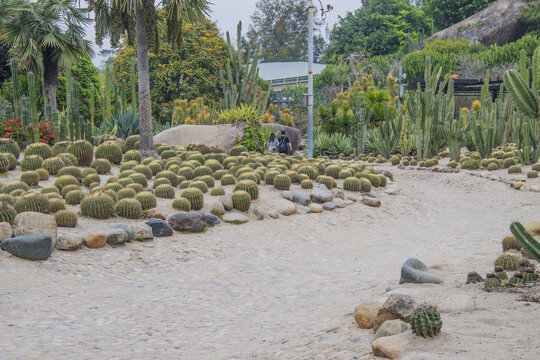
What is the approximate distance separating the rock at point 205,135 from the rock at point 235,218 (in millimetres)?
6468

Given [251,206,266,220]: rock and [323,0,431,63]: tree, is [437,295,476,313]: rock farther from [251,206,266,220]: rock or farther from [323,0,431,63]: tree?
[323,0,431,63]: tree

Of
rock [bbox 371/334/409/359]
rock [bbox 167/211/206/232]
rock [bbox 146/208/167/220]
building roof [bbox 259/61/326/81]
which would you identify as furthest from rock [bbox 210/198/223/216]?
building roof [bbox 259/61/326/81]

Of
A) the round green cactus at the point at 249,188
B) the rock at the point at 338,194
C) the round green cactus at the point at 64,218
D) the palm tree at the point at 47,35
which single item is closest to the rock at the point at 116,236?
the round green cactus at the point at 64,218

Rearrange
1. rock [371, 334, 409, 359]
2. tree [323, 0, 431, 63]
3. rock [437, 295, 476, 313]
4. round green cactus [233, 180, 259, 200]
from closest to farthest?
rock [371, 334, 409, 359] → rock [437, 295, 476, 313] → round green cactus [233, 180, 259, 200] → tree [323, 0, 431, 63]

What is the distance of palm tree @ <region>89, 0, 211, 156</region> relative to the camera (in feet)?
41.2

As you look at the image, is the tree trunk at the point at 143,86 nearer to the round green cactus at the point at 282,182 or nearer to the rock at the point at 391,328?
the round green cactus at the point at 282,182

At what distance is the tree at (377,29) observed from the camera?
57.7 m

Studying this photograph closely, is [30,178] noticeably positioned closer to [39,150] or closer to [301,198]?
[39,150]

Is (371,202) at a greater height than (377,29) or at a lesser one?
lesser

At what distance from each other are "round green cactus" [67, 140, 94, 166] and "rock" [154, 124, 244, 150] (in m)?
4.08

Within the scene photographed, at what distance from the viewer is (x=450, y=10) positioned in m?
58.2

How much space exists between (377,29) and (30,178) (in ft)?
182

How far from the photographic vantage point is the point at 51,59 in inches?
829

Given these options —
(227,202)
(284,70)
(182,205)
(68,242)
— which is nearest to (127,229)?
(68,242)
